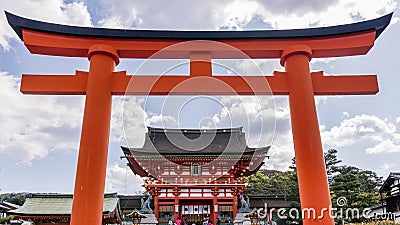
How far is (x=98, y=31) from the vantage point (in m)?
4.93

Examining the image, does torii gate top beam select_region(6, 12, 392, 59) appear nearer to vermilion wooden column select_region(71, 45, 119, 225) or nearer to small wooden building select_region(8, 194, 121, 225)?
vermilion wooden column select_region(71, 45, 119, 225)

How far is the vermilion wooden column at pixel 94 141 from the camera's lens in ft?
13.2

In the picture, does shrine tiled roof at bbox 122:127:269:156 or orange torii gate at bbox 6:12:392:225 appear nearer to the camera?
orange torii gate at bbox 6:12:392:225

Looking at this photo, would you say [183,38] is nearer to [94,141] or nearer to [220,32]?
[220,32]

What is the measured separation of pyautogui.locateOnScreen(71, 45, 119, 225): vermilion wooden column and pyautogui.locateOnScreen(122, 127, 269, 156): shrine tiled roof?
10923 millimetres

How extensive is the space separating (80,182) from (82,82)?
1.60 m

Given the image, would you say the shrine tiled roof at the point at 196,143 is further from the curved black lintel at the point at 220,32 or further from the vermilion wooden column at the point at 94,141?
the vermilion wooden column at the point at 94,141

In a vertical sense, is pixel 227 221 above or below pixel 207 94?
below

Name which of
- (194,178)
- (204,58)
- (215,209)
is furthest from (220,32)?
(215,209)

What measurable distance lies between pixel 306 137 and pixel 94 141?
2.89 meters

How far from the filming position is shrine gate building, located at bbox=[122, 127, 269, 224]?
1565 centimetres

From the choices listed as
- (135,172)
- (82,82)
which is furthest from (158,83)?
(135,172)

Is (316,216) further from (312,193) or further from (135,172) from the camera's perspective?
(135,172)

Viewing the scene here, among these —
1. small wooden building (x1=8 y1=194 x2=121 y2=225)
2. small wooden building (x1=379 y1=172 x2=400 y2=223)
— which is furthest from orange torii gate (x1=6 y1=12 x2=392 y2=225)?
small wooden building (x1=379 y1=172 x2=400 y2=223)
